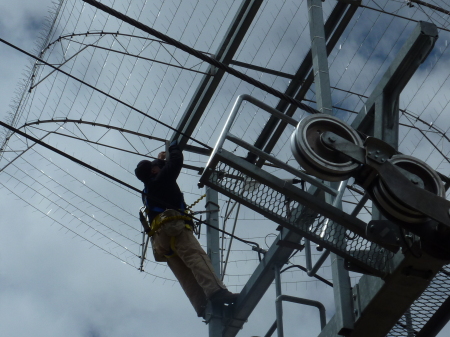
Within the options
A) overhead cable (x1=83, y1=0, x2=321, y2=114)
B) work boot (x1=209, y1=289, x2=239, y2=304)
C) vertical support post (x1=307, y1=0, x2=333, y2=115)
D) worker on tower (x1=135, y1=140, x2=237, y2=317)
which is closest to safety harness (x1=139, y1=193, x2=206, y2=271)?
worker on tower (x1=135, y1=140, x2=237, y2=317)

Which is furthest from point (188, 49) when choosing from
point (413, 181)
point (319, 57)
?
point (413, 181)

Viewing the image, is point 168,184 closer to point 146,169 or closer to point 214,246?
point 146,169

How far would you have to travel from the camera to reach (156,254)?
43.9 feet

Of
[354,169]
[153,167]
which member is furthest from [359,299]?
[153,167]

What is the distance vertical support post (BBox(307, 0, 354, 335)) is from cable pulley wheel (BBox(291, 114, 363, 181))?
1.64 metres

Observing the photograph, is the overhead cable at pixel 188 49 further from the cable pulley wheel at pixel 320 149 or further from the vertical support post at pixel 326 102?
the cable pulley wheel at pixel 320 149

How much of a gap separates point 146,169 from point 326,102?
152 inches

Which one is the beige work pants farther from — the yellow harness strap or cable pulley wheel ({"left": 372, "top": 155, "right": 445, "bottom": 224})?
cable pulley wheel ({"left": 372, "top": 155, "right": 445, "bottom": 224})

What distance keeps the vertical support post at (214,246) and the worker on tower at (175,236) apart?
20 cm

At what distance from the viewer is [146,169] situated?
12.9 meters

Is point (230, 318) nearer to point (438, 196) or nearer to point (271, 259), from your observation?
point (271, 259)

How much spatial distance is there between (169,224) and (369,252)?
5.25m

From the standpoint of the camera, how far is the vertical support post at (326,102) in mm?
8383

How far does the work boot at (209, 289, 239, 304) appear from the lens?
Result: 41.0 feet
